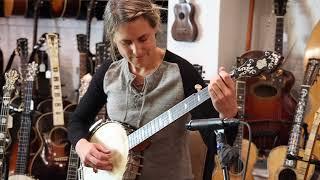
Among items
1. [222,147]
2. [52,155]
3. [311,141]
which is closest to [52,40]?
[52,155]

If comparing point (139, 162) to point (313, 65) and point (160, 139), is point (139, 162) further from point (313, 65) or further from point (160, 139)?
point (313, 65)

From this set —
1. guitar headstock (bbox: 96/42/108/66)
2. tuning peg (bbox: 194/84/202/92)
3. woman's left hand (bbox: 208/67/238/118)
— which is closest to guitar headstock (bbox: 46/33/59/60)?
guitar headstock (bbox: 96/42/108/66)

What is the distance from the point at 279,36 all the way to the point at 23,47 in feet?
5.71

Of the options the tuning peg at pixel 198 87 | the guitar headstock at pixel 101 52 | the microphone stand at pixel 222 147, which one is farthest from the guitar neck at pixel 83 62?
the microphone stand at pixel 222 147

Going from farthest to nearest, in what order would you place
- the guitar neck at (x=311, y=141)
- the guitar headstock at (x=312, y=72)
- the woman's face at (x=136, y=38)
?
1. the guitar headstock at (x=312, y=72)
2. the guitar neck at (x=311, y=141)
3. the woman's face at (x=136, y=38)

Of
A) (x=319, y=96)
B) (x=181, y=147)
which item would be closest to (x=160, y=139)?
(x=181, y=147)

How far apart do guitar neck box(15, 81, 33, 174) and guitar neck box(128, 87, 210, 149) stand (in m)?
1.62

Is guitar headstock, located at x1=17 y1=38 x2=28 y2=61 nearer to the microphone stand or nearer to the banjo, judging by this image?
the banjo

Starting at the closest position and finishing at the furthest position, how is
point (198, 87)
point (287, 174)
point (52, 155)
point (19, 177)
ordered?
1. point (198, 87)
2. point (287, 174)
3. point (19, 177)
4. point (52, 155)

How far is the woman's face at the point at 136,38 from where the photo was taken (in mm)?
1578

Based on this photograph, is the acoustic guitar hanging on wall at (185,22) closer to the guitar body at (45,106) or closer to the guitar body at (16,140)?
the guitar body at (45,106)

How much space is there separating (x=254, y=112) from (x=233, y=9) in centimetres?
70

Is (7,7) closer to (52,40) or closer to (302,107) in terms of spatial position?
(52,40)

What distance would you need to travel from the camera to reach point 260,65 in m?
1.32
